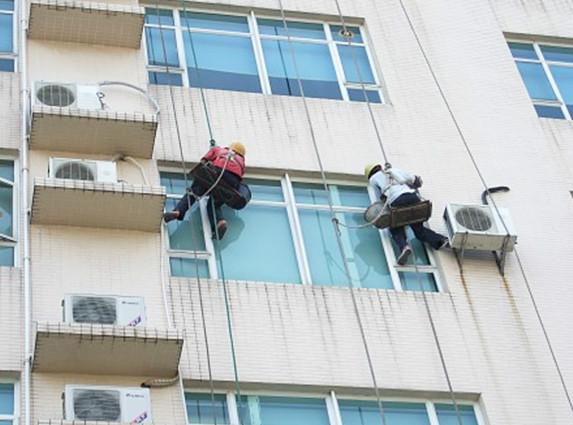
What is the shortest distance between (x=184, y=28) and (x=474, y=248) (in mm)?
4666

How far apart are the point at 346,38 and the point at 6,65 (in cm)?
437

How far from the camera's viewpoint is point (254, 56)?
17375 millimetres

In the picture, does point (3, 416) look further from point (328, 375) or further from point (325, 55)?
point (325, 55)

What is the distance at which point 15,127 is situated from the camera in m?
15.3

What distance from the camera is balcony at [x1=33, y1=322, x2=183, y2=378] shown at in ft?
41.7

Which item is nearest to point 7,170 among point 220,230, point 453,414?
point 220,230

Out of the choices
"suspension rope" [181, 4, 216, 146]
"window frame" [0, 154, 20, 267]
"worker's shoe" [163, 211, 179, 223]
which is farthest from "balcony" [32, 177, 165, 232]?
"suspension rope" [181, 4, 216, 146]

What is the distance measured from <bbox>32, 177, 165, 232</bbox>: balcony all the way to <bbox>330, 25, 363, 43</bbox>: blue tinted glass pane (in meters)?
4.55

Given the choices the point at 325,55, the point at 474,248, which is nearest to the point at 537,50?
the point at 325,55

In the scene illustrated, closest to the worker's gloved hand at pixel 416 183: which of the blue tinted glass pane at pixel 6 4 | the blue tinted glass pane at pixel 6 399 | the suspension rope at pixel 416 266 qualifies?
the suspension rope at pixel 416 266

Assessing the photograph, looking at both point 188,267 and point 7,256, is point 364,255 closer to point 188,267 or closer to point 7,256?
point 188,267

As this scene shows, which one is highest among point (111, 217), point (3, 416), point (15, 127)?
point (15, 127)

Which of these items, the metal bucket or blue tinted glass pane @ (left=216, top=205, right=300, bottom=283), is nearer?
blue tinted glass pane @ (left=216, top=205, right=300, bottom=283)

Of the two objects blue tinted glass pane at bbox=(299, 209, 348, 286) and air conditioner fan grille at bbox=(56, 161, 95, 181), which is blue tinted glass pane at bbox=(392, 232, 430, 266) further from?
air conditioner fan grille at bbox=(56, 161, 95, 181)
